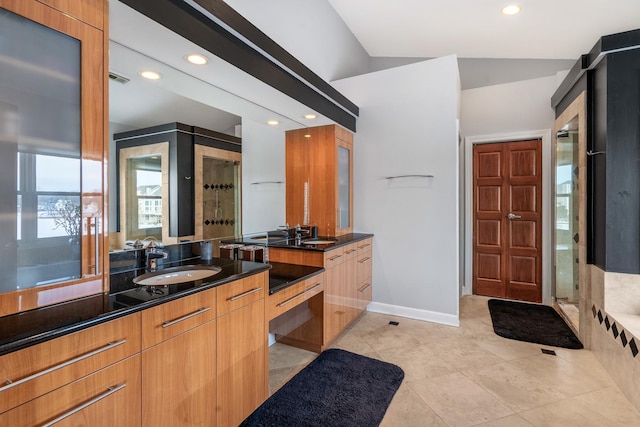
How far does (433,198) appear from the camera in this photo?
3.34m

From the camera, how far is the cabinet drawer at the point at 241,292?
1.54 metres

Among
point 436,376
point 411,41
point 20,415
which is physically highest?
point 411,41

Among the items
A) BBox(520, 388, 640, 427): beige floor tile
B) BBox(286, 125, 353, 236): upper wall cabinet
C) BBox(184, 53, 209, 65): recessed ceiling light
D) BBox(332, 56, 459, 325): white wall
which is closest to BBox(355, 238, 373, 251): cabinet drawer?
BBox(332, 56, 459, 325): white wall

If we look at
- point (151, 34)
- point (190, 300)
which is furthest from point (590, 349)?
point (151, 34)

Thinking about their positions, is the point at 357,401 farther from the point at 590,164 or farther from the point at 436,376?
the point at 590,164

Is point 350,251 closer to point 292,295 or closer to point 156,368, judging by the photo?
point 292,295

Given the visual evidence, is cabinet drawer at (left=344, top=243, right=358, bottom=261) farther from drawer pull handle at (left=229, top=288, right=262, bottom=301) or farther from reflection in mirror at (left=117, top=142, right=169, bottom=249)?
reflection in mirror at (left=117, top=142, right=169, bottom=249)

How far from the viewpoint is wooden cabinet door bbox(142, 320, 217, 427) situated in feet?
3.95

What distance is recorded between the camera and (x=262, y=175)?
9.25ft

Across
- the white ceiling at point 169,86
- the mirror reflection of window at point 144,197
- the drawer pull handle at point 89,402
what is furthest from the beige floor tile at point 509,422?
the white ceiling at point 169,86

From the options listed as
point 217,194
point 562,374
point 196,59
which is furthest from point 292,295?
point 562,374

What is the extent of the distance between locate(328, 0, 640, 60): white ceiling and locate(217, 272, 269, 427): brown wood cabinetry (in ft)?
10.6

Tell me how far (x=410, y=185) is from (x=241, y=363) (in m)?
2.54

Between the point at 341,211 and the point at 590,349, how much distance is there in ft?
8.44
